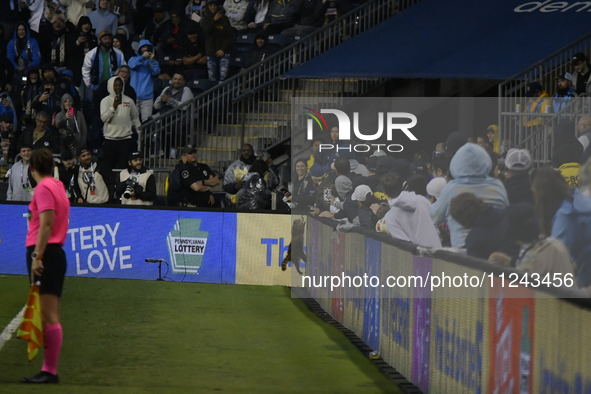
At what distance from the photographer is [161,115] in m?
17.8

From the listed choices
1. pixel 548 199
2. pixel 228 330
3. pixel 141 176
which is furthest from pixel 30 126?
pixel 548 199

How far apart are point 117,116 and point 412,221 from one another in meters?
10.4

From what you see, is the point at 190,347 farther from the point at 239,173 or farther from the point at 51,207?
the point at 239,173

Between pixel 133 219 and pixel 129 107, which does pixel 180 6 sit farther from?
pixel 133 219

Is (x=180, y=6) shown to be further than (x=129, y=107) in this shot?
Yes

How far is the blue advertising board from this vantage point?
14805 mm

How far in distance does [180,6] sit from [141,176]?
725cm

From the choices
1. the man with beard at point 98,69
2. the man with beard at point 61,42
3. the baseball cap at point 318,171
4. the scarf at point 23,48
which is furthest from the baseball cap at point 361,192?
the scarf at point 23,48

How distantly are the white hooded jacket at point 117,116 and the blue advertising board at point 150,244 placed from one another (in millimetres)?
2990

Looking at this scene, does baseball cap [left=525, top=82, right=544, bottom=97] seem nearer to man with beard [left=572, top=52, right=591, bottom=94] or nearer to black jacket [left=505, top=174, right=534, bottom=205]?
man with beard [left=572, top=52, right=591, bottom=94]

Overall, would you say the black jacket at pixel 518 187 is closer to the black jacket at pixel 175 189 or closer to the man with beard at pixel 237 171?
the man with beard at pixel 237 171

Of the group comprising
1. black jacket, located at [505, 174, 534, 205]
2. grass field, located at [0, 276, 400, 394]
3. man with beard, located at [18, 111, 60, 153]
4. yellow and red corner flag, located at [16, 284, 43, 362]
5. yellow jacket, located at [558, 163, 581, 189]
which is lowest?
grass field, located at [0, 276, 400, 394]

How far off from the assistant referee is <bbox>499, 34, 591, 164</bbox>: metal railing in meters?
7.98

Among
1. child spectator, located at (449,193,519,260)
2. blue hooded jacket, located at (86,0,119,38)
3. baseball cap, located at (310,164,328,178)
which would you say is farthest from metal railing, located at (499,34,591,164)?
blue hooded jacket, located at (86,0,119,38)
